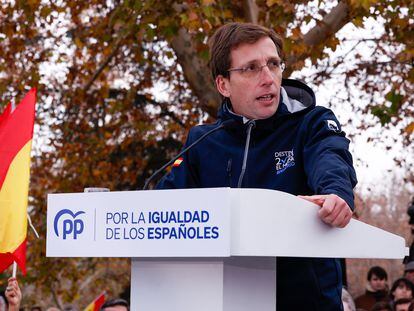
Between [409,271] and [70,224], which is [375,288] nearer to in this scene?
[409,271]

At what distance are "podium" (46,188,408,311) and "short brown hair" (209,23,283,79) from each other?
90 centimetres

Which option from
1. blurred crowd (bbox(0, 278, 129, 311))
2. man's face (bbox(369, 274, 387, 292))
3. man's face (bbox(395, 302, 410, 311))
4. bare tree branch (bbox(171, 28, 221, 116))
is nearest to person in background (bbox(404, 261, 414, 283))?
man's face (bbox(369, 274, 387, 292))

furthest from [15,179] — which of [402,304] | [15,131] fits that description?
[402,304]

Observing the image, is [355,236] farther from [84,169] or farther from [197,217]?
[84,169]

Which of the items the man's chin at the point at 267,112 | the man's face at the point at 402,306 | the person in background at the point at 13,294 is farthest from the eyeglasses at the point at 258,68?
the man's face at the point at 402,306

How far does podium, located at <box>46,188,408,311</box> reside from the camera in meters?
2.77

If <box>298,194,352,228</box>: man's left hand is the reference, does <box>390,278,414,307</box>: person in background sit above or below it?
above

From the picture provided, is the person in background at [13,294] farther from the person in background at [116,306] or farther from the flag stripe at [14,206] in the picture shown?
the person in background at [116,306]

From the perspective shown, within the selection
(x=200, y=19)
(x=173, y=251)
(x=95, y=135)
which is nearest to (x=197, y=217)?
(x=173, y=251)

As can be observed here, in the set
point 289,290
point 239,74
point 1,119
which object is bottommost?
point 289,290

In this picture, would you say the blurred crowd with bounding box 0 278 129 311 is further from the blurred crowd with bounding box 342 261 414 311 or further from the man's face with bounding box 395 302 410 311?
the man's face with bounding box 395 302 410 311

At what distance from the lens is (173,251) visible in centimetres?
288

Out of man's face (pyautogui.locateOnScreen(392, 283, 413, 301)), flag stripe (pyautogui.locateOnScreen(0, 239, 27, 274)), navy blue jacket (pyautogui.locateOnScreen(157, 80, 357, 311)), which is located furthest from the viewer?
man's face (pyautogui.locateOnScreen(392, 283, 413, 301))

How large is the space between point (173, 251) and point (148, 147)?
15.9 m
